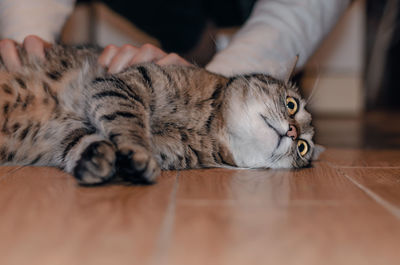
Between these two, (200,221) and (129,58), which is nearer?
(200,221)

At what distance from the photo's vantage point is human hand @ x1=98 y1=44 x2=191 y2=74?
147 cm

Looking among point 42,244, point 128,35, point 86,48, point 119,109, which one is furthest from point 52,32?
point 128,35

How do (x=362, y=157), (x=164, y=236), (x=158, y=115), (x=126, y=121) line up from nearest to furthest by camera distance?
(x=164, y=236) → (x=126, y=121) → (x=158, y=115) → (x=362, y=157)

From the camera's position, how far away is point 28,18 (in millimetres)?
1683

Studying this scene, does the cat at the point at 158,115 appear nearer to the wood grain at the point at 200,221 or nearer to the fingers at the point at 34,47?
the fingers at the point at 34,47

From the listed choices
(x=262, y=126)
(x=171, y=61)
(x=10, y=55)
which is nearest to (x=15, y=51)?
(x=10, y=55)

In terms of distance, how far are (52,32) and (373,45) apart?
5.26 metres

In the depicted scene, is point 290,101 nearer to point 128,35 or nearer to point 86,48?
point 86,48

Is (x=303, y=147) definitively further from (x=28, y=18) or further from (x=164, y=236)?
(x=28, y=18)

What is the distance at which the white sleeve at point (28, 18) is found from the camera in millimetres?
1685

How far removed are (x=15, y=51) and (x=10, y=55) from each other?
0.02 metres

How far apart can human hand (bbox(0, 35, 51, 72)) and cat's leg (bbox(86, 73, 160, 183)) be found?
31 centimetres

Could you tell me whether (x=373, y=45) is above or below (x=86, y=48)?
above

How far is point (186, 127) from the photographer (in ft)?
4.37
